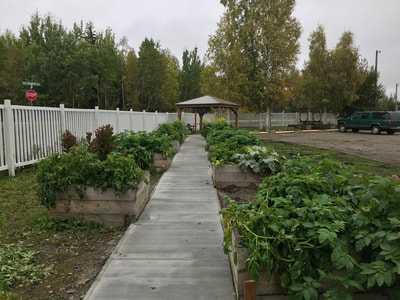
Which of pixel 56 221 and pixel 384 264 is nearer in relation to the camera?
pixel 384 264

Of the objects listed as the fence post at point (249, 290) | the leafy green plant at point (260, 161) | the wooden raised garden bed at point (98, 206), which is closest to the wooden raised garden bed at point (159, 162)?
the leafy green plant at point (260, 161)

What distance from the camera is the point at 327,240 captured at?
253cm

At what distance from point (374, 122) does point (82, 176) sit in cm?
2873

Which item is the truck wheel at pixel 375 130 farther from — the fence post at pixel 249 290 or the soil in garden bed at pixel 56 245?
the fence post at pixel 249 290

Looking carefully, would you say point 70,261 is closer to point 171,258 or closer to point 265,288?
point 171,258

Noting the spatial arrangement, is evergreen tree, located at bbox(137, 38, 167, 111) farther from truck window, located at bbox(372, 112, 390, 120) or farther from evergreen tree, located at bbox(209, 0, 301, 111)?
truck window, located at bbox(372, 112, 390, 120)

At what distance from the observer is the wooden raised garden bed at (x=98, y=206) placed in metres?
5.02

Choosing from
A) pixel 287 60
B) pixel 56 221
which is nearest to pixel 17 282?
pixel 56 221

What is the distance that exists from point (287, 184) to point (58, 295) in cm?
214

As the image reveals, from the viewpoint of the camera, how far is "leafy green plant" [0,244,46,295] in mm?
3451

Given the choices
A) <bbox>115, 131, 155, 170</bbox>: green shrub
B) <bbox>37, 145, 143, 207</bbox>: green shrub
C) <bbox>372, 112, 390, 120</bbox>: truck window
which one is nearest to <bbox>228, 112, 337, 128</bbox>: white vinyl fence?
<bbox>372, 112, 390, 120</bbox>: truck window

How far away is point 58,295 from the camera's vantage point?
128 inches

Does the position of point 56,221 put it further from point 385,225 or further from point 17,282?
point 385,225

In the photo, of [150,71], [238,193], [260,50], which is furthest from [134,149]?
[150,71]
